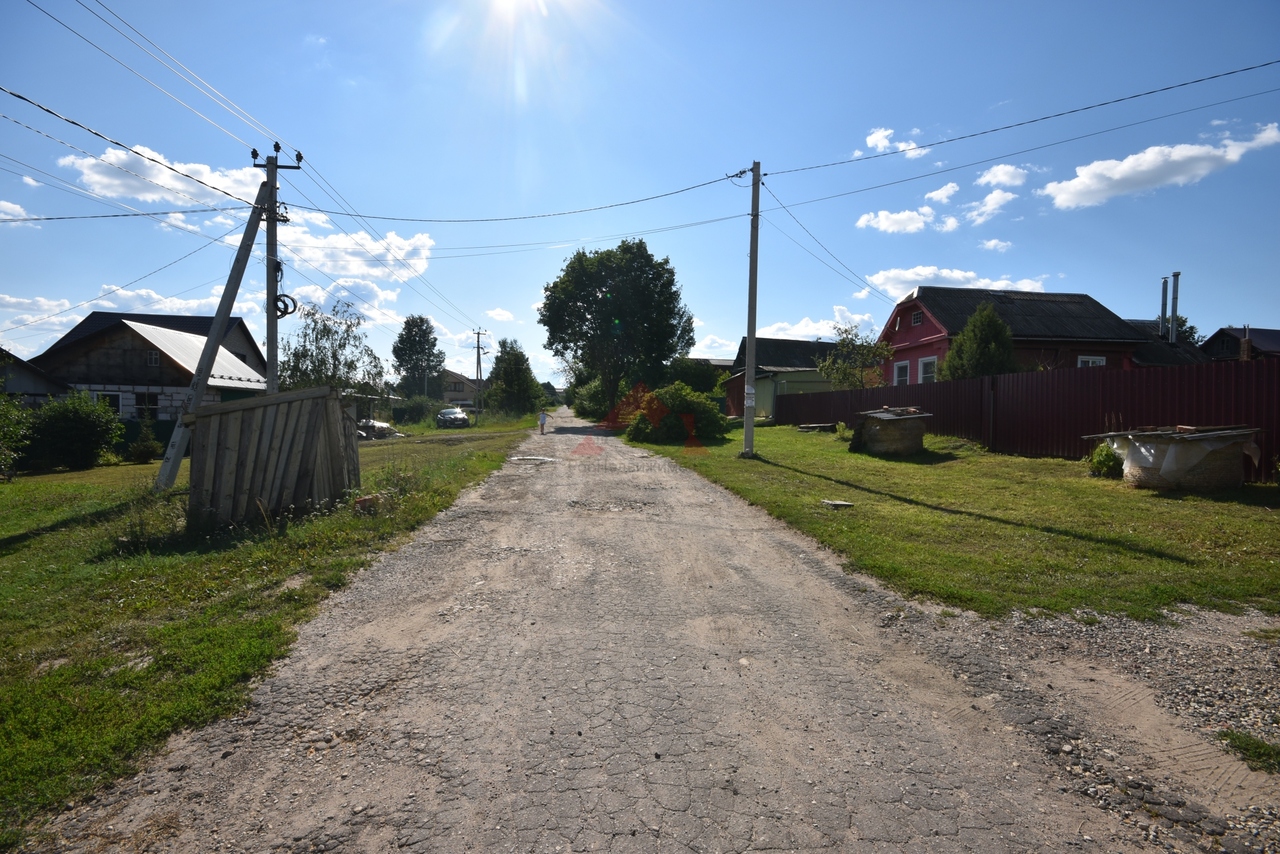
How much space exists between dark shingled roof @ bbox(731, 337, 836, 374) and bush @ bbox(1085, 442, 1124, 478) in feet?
125

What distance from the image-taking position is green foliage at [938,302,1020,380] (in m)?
19.9

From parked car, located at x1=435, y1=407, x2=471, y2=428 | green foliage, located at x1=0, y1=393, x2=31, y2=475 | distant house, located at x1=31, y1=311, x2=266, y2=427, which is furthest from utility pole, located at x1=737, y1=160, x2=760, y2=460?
parked car, located at x1=435, y1=407, x2=471, y2=428

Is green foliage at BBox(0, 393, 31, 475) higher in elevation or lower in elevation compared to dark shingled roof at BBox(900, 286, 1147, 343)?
lower

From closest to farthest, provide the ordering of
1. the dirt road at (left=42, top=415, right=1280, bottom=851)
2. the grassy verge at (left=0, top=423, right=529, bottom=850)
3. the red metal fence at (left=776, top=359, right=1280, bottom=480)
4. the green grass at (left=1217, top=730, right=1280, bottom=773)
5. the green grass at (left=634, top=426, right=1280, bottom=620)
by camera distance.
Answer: the dirt road at (left=42, top=415, right=1280, bottom=851)
the green grass at (left=1217, top=730, right=1280, bottom=773)
the grassy verge at (left=0, top=423, right=529, bottom=850)
the green grass at (left=634, top=426, right=1280, bottom=620)
the red metal fence at (left=776, top=359, right=1280, bottom=480)

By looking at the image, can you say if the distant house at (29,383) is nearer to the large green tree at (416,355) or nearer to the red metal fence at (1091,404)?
the red metal fence at (1091,404)

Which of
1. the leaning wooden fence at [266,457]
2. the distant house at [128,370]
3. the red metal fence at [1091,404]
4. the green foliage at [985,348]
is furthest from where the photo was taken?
the distant house at [128,370]

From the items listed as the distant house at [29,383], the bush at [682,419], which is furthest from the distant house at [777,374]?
the distant house at [29,383]

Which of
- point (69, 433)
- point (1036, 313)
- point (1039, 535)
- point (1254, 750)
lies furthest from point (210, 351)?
point (1036, 313)

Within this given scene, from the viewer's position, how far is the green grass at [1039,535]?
17.2ft

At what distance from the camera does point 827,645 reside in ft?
14.4

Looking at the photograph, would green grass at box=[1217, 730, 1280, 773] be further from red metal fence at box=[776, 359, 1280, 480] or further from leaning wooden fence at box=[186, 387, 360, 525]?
red metal fence at box=[776, 359, 1280, 480]

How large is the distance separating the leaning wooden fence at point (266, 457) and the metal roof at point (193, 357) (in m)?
19.2

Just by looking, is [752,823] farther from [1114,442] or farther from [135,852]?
[1114,442]

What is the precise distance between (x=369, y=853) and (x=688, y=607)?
3052 millimetres
